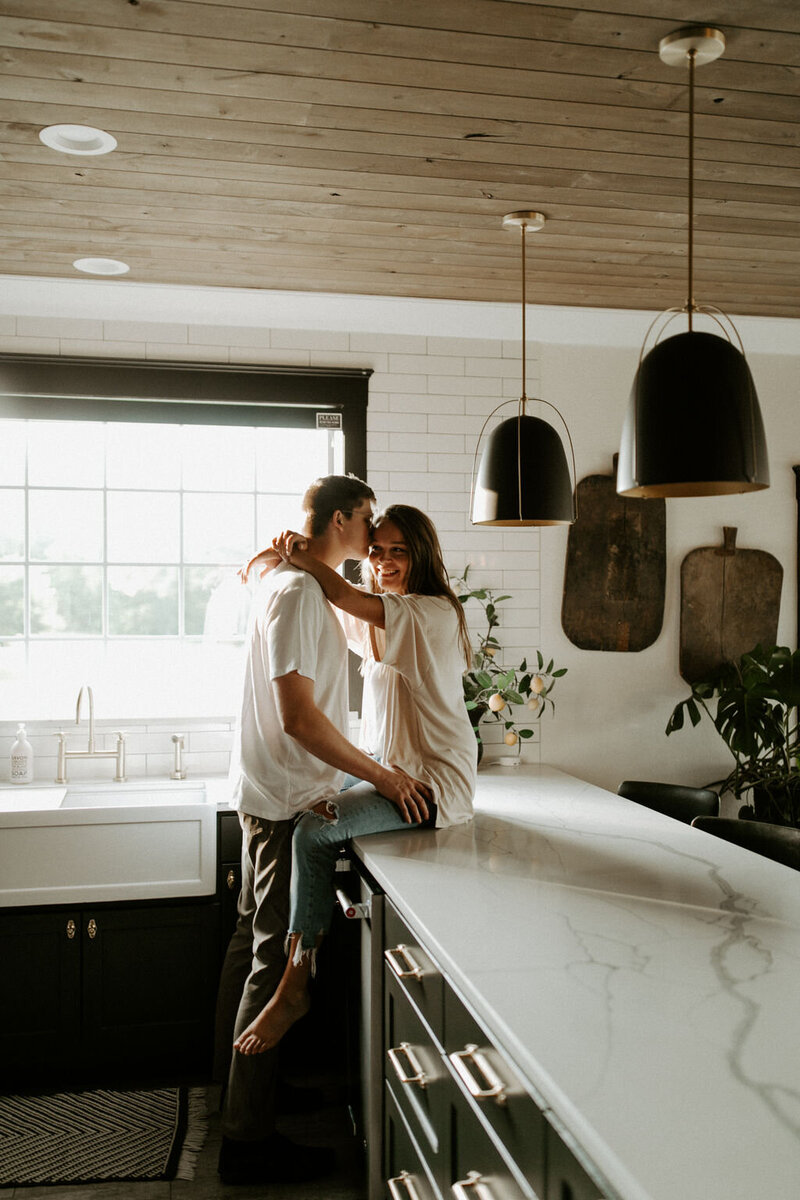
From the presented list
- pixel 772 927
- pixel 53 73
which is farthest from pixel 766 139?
pixel 772 927

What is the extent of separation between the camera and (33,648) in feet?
13.4

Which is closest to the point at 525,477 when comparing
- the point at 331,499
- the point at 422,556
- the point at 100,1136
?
the point at 422,556

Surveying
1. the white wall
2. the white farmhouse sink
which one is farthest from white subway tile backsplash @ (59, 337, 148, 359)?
the white farmhouse sink

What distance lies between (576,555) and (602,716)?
723 millimetres

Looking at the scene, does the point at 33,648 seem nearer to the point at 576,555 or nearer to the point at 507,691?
the point at 507,691

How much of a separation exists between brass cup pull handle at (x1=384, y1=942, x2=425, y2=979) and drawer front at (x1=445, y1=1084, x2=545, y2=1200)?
0.95 ft

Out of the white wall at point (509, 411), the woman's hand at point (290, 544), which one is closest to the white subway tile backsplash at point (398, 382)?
the white wall at point (509, 411)

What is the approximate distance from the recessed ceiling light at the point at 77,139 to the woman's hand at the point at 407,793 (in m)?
1.76

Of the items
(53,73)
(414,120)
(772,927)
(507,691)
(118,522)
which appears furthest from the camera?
(118,522)

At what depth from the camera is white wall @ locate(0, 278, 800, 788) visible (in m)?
3.98

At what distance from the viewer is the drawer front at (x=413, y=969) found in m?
1.85

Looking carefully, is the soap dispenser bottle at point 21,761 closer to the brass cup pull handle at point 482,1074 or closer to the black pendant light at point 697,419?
the brass cup pull handle at point 482,1074

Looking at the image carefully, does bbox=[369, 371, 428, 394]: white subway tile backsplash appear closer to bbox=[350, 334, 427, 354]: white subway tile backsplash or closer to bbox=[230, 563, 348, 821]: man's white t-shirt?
bbox=[350, 334, 427, 354]: white subway tile backsplash

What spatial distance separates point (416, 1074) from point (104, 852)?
5.43ft
